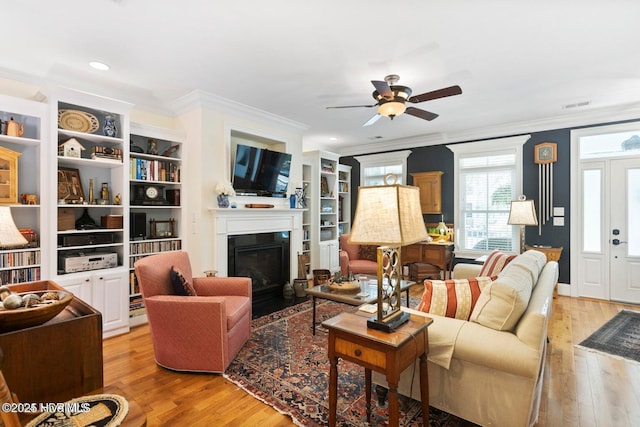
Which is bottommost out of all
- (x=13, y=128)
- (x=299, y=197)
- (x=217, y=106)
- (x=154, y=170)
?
(x=299, y=197)

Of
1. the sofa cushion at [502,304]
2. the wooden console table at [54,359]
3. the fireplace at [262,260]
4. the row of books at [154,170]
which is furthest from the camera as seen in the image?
the fireplace at [262,260]

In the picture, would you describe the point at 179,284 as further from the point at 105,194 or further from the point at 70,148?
the point at 70,148

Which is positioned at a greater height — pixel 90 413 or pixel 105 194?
pixel 105 194

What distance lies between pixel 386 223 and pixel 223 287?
2201mm

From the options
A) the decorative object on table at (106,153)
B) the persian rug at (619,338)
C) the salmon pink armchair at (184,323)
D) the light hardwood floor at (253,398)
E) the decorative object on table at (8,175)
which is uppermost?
the decorative object on table at (106,153)

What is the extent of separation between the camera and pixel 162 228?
411 cm

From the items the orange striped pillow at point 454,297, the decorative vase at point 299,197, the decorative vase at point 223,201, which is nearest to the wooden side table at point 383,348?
the orange striped pillow at point 454,297

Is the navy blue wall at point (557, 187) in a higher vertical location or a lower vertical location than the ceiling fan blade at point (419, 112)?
lower

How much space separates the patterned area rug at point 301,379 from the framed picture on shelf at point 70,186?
2327mm

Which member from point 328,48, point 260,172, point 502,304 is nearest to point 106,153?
point 260,172

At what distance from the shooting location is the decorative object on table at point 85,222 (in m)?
3.46

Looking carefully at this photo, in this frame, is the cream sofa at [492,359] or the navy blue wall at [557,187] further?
the navy blue wall at [557,187]

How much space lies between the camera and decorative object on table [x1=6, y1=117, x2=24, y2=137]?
297 cm

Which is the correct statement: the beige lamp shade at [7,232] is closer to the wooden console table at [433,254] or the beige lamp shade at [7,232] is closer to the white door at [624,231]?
the wooden console table at [433,254]
